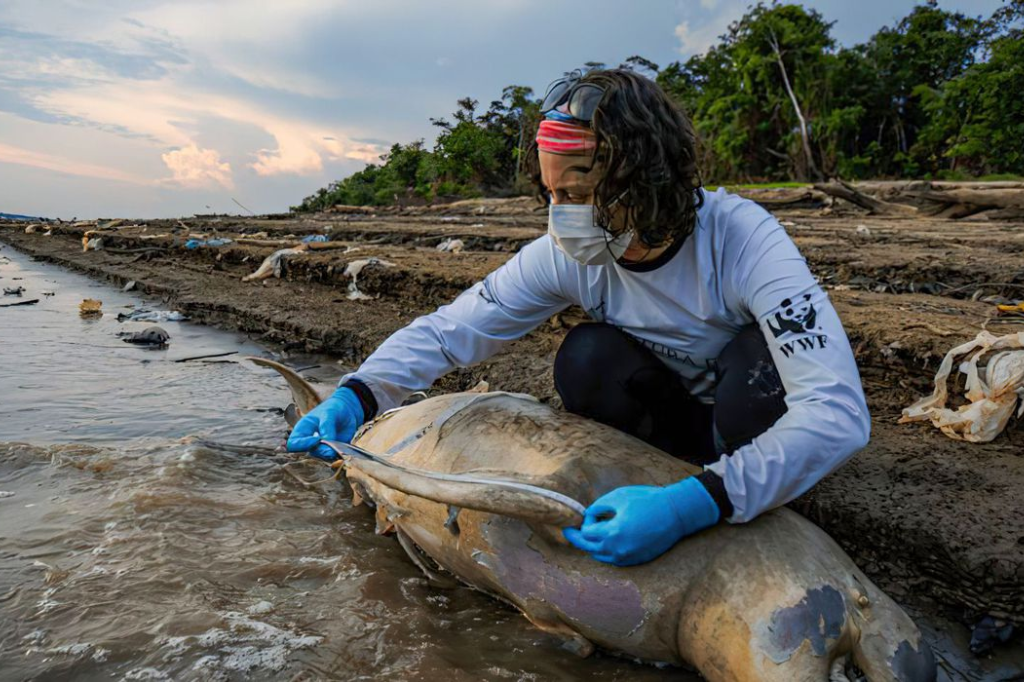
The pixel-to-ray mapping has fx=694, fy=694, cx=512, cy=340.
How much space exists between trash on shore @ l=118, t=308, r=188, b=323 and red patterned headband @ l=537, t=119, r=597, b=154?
637 cm

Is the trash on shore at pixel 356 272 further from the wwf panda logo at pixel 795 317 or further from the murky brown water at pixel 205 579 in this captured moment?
the wwf panda logo at pixel 795 317

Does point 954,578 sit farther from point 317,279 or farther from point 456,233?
point 456,233

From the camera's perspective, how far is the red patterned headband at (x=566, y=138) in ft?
6.22

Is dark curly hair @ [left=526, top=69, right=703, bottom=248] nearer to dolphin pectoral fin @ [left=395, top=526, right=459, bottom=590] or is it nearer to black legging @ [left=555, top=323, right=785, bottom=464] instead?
black legging @ [left=555, top=323, right=785, bottom=464]

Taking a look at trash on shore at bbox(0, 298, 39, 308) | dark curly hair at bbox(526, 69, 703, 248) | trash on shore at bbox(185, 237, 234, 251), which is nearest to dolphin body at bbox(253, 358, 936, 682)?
dark curly hair at bbox(526, 69, 703, 248)

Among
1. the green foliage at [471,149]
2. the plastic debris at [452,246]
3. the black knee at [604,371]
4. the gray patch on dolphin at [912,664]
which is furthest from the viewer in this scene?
the plastic debris at [452,246]

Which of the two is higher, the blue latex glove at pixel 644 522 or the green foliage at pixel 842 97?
the green foliage at pixel 842 97

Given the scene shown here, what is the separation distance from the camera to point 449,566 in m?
2.21

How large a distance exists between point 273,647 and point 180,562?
61 cm

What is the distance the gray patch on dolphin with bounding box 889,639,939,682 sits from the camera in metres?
1.52

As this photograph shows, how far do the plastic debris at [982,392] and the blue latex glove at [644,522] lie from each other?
5.20ft

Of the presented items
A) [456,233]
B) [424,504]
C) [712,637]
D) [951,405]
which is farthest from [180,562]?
[456,233]

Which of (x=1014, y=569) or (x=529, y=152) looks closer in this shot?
(x=1014, y=569)

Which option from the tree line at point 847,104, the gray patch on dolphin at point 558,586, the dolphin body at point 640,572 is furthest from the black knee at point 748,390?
the tree line at point 847,104
